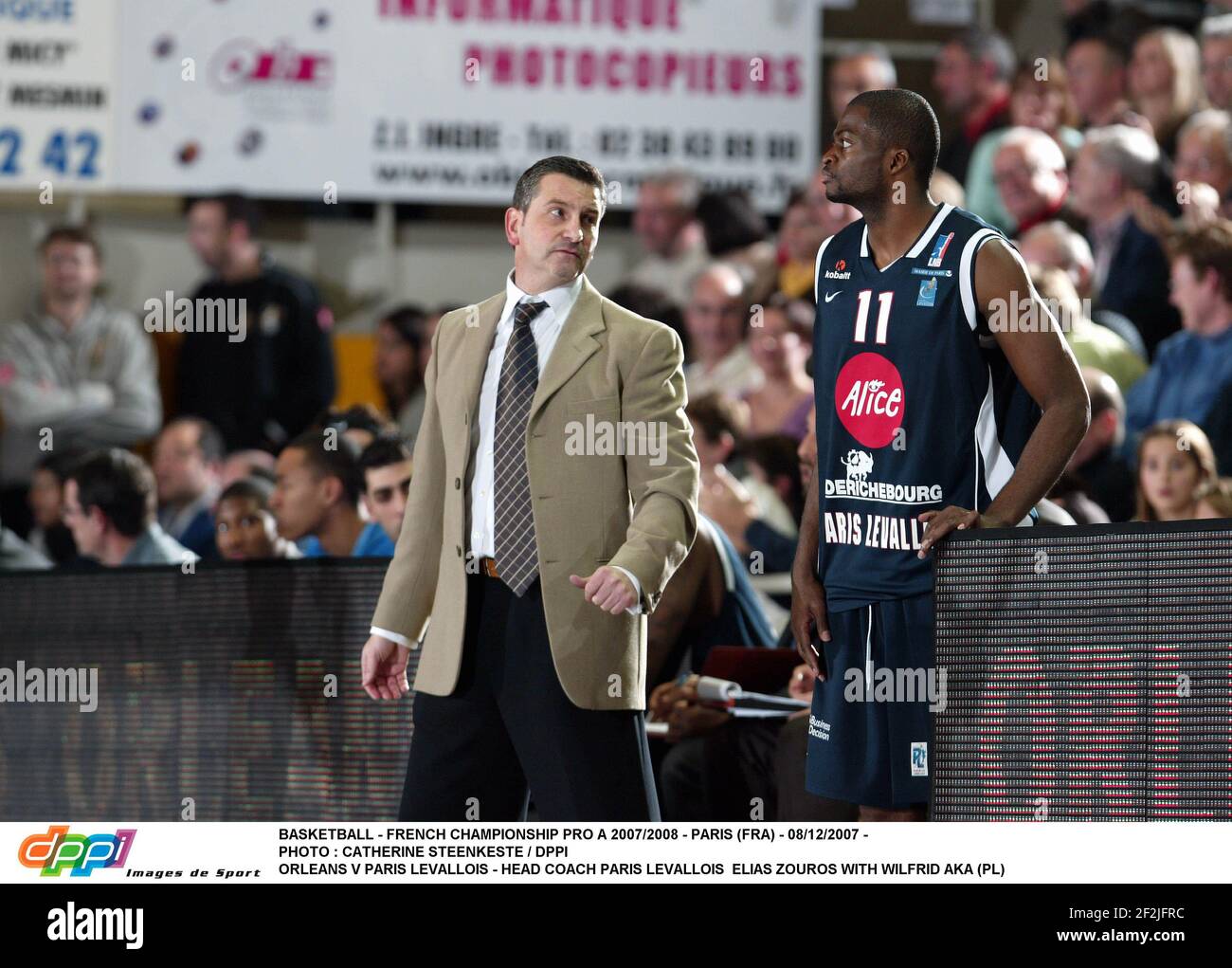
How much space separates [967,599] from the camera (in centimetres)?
434

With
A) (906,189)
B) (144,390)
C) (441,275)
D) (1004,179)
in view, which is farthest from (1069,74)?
(906,189)

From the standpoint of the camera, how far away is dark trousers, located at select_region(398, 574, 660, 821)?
4160 mm

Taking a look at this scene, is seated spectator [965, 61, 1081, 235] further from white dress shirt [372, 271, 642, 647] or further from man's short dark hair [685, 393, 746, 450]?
white dress shirt [372, 271, 642, 647]

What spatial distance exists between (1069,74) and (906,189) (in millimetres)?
6441

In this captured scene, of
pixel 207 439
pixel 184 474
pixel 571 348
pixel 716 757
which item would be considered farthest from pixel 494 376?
pixel 207 439

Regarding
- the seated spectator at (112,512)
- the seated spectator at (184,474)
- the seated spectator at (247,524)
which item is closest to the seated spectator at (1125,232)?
the seated spectator at (247,524)

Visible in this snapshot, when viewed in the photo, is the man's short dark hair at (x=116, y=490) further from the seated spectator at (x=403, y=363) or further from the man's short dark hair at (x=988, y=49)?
the man's short dark hair at (x=988, y=49)

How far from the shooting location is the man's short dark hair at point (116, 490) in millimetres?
7723

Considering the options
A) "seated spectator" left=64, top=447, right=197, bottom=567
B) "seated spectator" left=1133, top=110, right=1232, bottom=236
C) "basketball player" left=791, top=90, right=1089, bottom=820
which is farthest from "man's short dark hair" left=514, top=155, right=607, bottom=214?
"seated spectator" left=1133, top=110, right=1232, bottom=236

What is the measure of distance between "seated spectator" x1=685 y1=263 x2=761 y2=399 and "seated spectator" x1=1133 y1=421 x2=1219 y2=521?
3155mm

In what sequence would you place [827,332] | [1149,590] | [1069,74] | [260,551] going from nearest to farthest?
[1149,590]
[827,332]
[260,551]
[1069,74]

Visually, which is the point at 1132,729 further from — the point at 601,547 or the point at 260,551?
the point at 260,551

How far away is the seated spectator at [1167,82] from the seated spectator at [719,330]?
219 cm

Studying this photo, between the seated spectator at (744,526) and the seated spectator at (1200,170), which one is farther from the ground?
the seated spectator at (1200,170)
